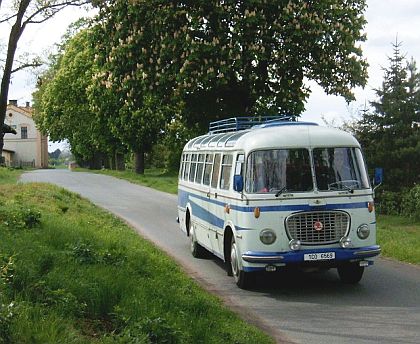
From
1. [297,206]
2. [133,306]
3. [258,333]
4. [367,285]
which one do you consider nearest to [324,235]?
[297,206]

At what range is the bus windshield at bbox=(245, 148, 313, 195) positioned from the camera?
434 inches

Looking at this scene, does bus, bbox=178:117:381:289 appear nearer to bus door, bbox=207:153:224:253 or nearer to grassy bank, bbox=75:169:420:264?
bus door, bbox=207:153:224:253

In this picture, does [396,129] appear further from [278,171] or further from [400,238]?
[278,171]

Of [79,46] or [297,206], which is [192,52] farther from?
[79,46]

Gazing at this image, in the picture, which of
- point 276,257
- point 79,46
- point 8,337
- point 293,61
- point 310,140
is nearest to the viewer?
point 8,337

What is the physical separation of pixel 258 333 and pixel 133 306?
1492 millimetres

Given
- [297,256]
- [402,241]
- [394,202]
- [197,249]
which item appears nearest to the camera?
[297,256]

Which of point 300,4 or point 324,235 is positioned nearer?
point 324,235

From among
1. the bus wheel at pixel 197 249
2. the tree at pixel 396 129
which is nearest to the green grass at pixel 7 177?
the tree at pixel 396 129

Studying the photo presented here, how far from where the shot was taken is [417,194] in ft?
73.6

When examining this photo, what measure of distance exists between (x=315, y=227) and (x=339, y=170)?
43.4 inches

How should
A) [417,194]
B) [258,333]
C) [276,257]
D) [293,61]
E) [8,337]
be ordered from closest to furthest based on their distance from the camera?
[8,337], [258,333], [276,257], [417,194], [293,61]

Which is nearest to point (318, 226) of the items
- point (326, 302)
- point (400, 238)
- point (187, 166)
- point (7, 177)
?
point (326, 302)

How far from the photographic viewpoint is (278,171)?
11141mm
